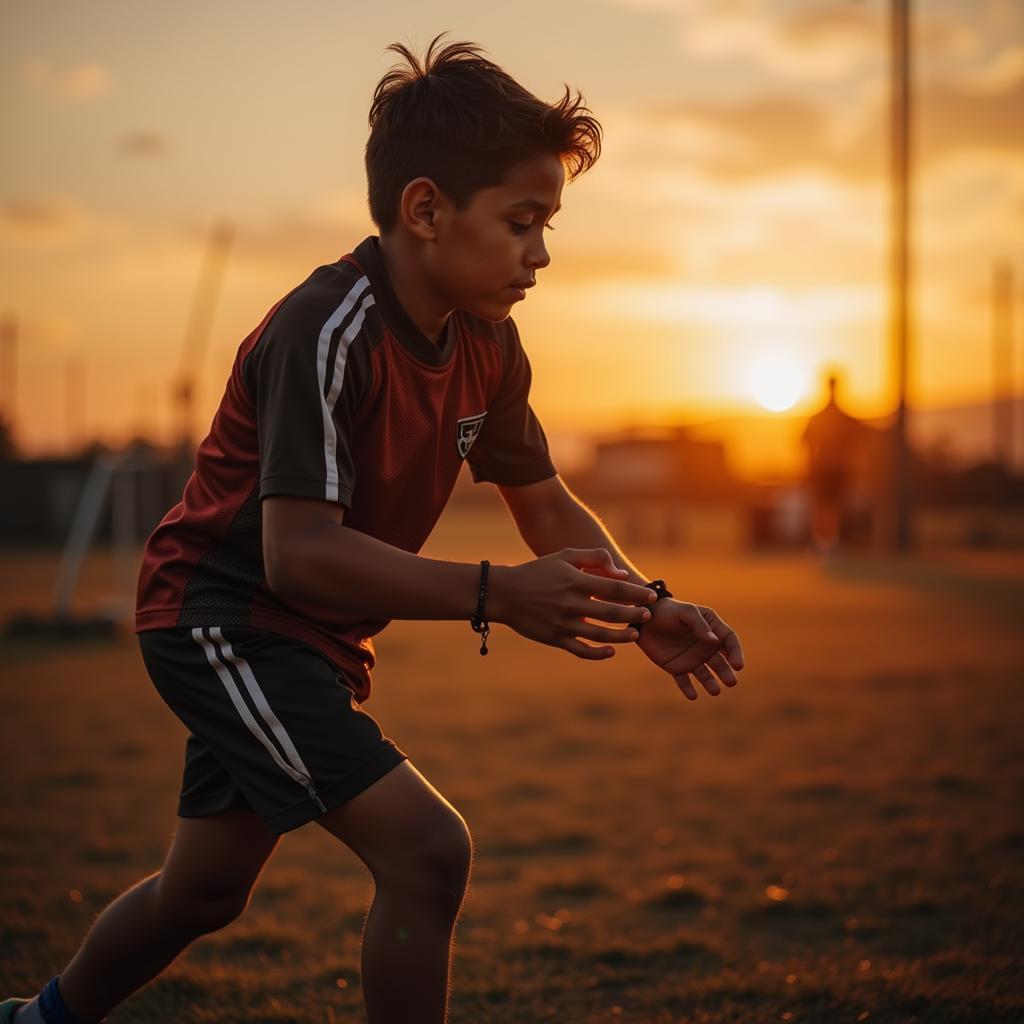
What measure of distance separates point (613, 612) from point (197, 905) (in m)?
1.04

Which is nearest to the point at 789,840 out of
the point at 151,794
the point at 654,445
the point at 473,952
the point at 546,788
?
the point at 546,788

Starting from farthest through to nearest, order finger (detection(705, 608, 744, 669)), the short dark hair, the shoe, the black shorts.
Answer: the shoe
finger (detection(705, 608, 744, 669))
the short dark hair
the black shorts

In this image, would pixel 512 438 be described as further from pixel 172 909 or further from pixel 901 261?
pixel 901 261

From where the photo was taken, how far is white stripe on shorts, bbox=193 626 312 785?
2.13 meters

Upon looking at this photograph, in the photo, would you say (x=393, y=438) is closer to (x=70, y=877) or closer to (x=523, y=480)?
(x=523, y=480)

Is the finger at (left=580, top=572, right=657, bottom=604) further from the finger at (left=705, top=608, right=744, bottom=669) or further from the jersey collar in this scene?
the jersey collar

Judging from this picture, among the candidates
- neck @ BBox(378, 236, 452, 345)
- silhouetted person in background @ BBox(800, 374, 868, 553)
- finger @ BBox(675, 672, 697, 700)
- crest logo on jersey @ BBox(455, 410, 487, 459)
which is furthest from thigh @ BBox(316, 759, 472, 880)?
silhouetted person in background @ BBox(800, 374, 868, 553)

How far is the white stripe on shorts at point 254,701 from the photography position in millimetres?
2133

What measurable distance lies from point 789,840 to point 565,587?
286 cm

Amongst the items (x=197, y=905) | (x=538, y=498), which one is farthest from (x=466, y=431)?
(x=197, y=905)

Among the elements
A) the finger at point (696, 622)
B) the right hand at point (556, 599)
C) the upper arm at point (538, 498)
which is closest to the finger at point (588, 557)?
the right hand at point (556, 599)

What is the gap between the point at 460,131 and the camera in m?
2.24

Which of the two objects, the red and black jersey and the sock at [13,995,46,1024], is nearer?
the red and black jersey

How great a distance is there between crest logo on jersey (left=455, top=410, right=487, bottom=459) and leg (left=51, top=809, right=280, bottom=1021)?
833mm
